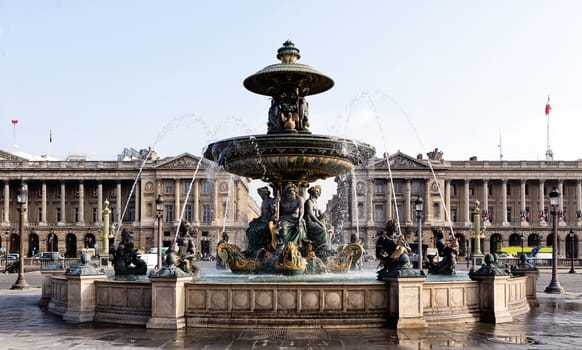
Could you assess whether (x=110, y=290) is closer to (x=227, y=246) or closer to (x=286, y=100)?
(x=227, y=246)

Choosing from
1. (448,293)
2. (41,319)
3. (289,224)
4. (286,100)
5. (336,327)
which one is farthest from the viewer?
(286,100)

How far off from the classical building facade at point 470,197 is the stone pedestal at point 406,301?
89789 millimetres

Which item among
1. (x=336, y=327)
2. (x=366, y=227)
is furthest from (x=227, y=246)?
(x=366, y=227)

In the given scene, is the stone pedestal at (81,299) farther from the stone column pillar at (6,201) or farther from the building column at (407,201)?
the stone column pillar at (6,201)

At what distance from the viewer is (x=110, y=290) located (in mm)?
13586

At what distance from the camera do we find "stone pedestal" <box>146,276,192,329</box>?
40.7 ft

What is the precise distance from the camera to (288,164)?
56.1 ft

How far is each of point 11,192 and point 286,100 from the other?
325ft

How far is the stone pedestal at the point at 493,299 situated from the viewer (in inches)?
534

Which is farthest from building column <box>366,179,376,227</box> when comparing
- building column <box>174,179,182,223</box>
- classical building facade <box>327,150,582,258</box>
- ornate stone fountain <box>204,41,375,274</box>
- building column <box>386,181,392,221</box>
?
ornate stone fountain <box>204,41,375,274</box>

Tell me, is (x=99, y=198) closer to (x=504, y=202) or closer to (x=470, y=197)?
(x=470, y=197)

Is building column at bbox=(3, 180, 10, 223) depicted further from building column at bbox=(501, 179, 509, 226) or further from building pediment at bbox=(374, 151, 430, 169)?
building column at bbox=(501, 179, 509, 226)

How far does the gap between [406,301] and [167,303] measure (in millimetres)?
4194

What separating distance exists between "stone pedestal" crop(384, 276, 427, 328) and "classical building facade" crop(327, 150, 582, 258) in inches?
3535
